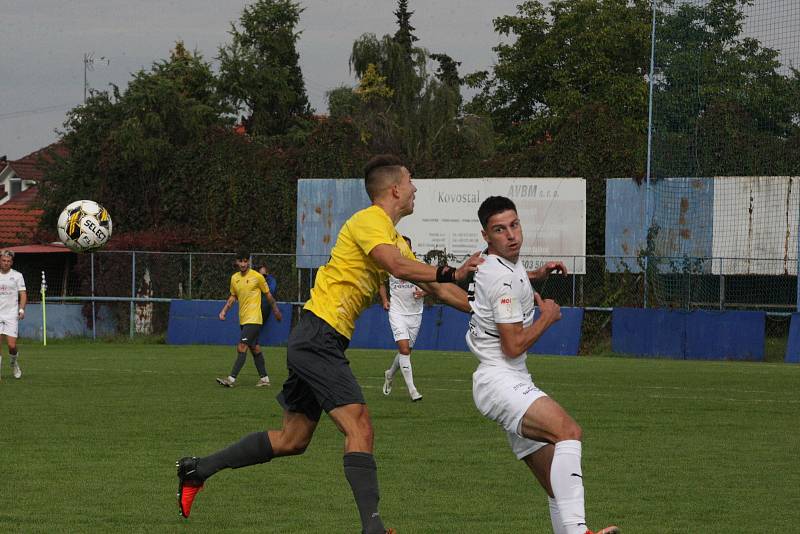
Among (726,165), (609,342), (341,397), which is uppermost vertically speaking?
(726,165)

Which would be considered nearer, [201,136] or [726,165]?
[726,165]

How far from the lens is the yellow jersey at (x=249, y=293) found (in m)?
20.9

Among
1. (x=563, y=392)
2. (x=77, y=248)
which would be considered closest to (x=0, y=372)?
(x=77, y=248)

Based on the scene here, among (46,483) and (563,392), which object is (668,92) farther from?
(46,483)

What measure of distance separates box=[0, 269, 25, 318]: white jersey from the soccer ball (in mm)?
4877

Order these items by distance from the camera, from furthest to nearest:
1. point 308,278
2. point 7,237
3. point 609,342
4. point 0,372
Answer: point 7,237
point 308,278
point 609,342
point 0,372

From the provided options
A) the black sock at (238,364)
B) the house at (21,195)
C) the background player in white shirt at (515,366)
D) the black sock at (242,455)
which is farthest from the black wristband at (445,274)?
the house at (21,195)

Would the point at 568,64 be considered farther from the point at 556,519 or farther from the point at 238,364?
the point at 556,519

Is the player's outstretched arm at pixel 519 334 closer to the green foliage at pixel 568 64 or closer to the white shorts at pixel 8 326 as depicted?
the white shorts at pixel 8 326

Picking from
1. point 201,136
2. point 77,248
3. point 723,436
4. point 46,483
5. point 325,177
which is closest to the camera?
point 46,483

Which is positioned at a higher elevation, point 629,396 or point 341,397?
point 341,397

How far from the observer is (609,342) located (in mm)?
32438

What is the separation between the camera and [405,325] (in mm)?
18406

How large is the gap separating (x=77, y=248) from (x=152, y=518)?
19068mm
